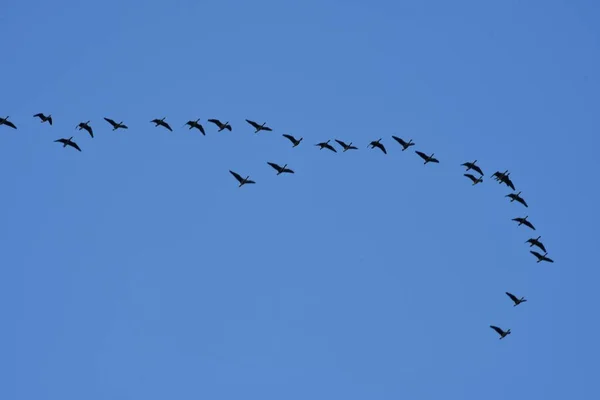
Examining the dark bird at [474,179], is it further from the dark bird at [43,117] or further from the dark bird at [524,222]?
the dark bird at [43,117]

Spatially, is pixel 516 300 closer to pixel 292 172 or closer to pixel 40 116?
pixel 292 172

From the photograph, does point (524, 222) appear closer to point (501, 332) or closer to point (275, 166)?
point (501, 332)

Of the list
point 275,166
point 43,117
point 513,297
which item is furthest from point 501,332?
point 43,117

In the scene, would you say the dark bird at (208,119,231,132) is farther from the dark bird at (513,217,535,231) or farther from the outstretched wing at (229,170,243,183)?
the dark bird at (513,217,535,231)

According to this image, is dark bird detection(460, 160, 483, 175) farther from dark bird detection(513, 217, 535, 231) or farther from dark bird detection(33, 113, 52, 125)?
dark bird detection(33, 113, 52, 125)

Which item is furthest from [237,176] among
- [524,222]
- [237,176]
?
[524,222]

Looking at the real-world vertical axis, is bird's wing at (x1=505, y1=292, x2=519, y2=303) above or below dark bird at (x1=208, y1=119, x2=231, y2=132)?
below

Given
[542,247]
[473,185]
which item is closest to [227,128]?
[473,185]

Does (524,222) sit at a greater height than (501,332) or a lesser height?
greater

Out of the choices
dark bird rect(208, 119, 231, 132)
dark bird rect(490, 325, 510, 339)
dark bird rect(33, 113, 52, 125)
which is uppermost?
dark bird rect(208, 119, 231, 132)

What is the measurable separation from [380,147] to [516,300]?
19756mm

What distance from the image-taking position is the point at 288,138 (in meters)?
109

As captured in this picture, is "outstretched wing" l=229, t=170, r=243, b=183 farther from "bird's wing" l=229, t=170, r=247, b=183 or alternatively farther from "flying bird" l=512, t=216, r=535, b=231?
"flying bird" l=512, t=216, r=535, b=231

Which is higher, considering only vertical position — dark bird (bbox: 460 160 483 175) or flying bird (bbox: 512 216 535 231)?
dark bird (bbox: 460 160 483 175)
